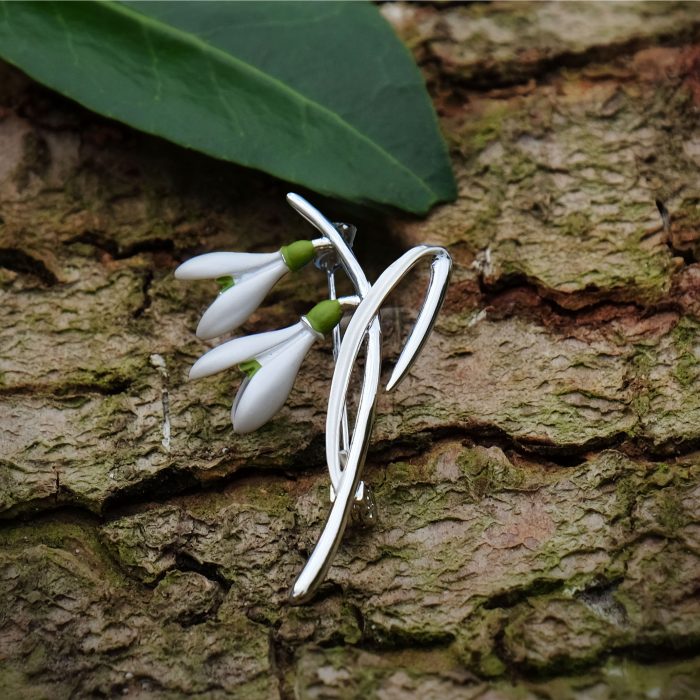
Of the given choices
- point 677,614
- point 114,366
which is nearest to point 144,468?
point 114,366

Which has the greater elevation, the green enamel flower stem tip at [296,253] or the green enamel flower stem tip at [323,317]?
the green enamel flower stem tip at [296,253]

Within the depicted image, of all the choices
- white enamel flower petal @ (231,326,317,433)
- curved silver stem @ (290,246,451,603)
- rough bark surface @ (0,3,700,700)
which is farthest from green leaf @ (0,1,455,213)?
white enamel flower petal @ (231,326,317,433)

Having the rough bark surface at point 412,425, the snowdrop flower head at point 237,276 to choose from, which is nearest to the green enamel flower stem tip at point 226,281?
the snowdrop flower head at point 237,276

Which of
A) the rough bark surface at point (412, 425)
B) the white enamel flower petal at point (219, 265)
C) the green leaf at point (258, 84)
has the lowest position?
the rough bark surface at point (412, 425)

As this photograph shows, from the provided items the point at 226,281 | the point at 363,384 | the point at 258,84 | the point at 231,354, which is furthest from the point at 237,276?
the point at 258,84

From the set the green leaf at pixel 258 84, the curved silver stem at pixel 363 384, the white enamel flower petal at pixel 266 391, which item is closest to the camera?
the curved silver stem at pixel 363 384

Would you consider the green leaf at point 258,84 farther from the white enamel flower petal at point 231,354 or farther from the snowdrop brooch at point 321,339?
the white enamel flower petal at point 231,354
